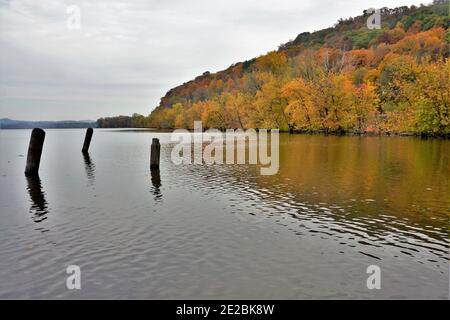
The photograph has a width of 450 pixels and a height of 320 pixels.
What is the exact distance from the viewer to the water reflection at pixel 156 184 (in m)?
19.4

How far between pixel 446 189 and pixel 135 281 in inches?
647

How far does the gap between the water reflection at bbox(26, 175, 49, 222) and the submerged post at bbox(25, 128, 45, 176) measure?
219cm

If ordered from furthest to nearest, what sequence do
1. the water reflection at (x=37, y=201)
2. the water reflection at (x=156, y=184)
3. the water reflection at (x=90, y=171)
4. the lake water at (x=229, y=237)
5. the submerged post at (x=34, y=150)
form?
the submerged post at (x=34, y=150) → the water reflection at (x=90, y=171) → the water reflection at (x=156, y=184) → the water reflection at (x=37, y=201) → the lake water at (x=229, y=237)

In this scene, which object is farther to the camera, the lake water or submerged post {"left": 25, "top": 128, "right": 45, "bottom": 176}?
submerged post {"left": 25, "top": 128, "right": 45, "bottom": 176}

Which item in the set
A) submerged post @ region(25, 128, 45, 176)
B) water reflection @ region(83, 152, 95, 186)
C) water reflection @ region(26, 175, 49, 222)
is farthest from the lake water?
submerged post @ region(25, 128, 45, 176)

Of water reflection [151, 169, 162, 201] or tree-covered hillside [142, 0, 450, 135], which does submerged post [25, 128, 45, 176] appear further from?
tree-covered hillside [142, 0, 450, 135]

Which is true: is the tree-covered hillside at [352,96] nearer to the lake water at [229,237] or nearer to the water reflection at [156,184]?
the lake water at [229,237]

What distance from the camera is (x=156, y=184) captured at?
901 inches

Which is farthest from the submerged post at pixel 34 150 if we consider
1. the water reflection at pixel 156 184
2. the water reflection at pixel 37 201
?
the water reflection at pixel 156 184

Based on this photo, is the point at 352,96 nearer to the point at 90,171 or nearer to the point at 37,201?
the point at 90,171

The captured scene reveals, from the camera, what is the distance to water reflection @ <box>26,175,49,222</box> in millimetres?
15398

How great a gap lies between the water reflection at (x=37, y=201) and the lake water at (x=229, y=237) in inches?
2.0
